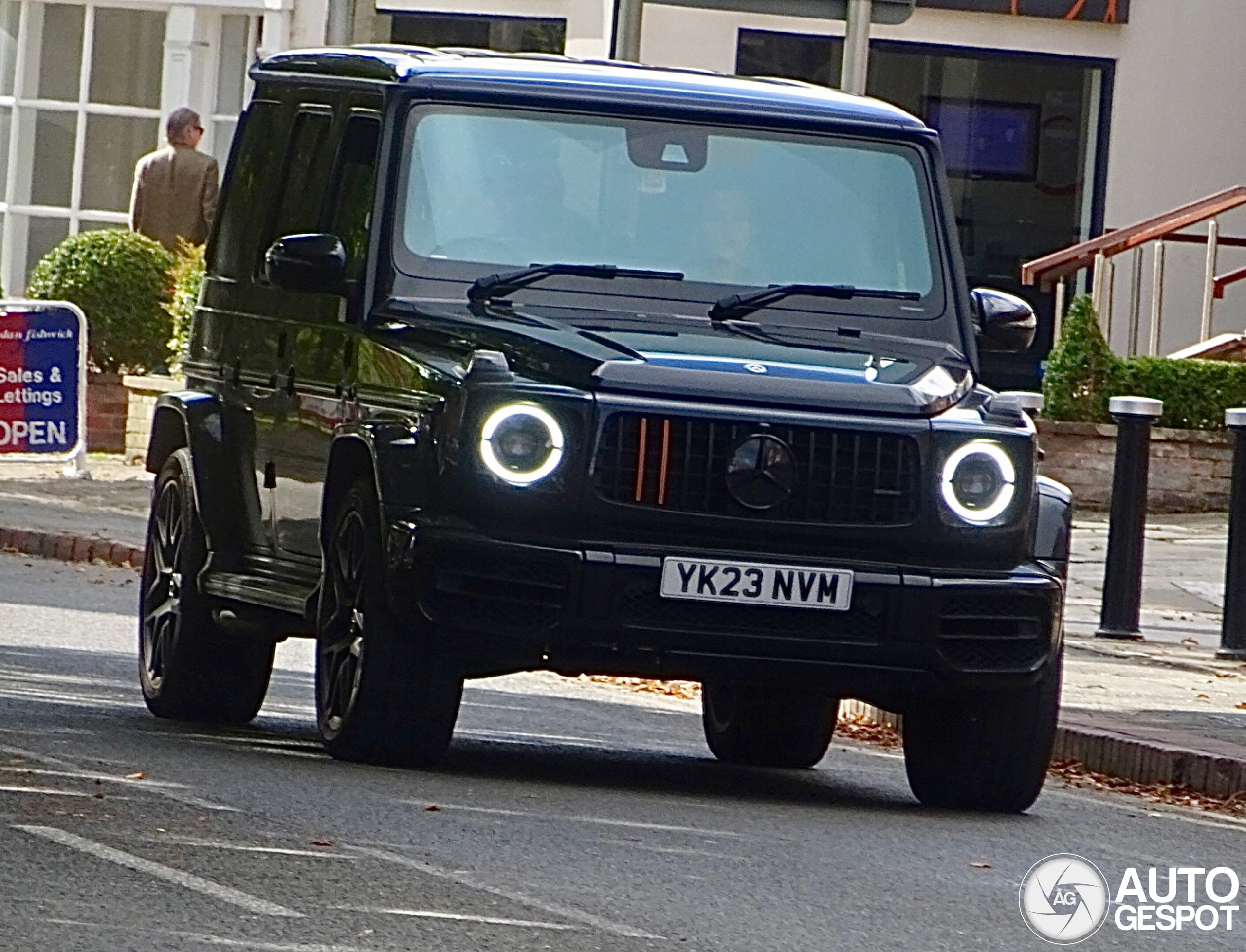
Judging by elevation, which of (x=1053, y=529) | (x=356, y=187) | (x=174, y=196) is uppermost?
(x=174, y=196)

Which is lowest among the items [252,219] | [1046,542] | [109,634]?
[109,634]

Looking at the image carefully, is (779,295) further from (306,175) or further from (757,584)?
(306,175)

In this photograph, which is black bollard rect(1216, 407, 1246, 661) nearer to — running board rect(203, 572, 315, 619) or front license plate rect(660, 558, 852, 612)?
running board rect(203, 572, 315, 619)

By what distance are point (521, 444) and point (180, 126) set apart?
1516 cm

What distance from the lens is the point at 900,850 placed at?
8.22 m

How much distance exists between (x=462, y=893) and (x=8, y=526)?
462 inches

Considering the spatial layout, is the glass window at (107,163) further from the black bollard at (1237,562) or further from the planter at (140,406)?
the black bollard at (1237,562)

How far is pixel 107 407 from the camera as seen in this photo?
23609mm

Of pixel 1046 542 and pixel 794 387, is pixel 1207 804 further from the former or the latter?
pixel 794 387

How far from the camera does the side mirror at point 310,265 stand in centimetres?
948

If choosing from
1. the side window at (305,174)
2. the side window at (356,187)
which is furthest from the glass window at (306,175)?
the side window at (356,187)

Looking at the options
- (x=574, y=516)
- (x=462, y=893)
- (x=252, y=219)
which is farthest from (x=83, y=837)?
(x=252, y=219)

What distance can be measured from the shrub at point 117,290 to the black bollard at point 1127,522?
9496 millimetres

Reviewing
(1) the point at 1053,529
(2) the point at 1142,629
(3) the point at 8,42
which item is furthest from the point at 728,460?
(3) the point at 8,42
